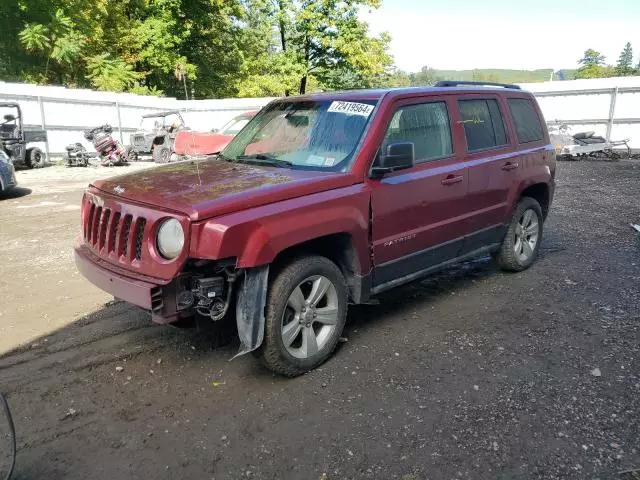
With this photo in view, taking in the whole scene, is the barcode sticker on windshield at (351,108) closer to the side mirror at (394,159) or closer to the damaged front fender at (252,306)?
the side mirror at (394,159)

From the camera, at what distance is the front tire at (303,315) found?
136 inches

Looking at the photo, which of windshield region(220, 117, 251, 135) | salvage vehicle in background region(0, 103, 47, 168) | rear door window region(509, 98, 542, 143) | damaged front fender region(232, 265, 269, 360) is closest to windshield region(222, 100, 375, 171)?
damaged front fender region(232, 265, 269, 360)

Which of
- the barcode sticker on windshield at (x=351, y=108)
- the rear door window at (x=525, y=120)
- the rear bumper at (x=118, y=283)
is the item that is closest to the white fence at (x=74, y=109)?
the rear bumper at (x=118, y=283)

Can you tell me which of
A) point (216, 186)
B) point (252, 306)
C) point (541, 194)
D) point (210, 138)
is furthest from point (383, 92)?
point (210, 138)

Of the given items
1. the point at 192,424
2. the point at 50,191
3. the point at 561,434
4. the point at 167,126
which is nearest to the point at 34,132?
the point at 167,126

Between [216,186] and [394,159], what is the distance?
51.3 inches

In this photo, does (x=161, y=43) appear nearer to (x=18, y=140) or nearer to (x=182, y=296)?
(x=18, y=140)

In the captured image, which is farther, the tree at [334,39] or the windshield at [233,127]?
the tree at [334,39]

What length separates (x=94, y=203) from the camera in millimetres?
3855

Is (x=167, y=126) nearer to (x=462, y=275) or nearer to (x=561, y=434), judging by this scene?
(x=462, y=275)

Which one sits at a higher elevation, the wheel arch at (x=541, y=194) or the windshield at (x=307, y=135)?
the windshield at (x=307, y=135)

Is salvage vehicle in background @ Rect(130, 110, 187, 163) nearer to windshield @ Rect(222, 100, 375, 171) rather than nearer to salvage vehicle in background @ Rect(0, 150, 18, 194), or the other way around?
salvage vehicle in background @ Rect(0, 150, 18, 194)

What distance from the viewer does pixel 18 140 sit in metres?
15.4

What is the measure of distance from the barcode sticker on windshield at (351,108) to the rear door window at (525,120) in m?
2.19
